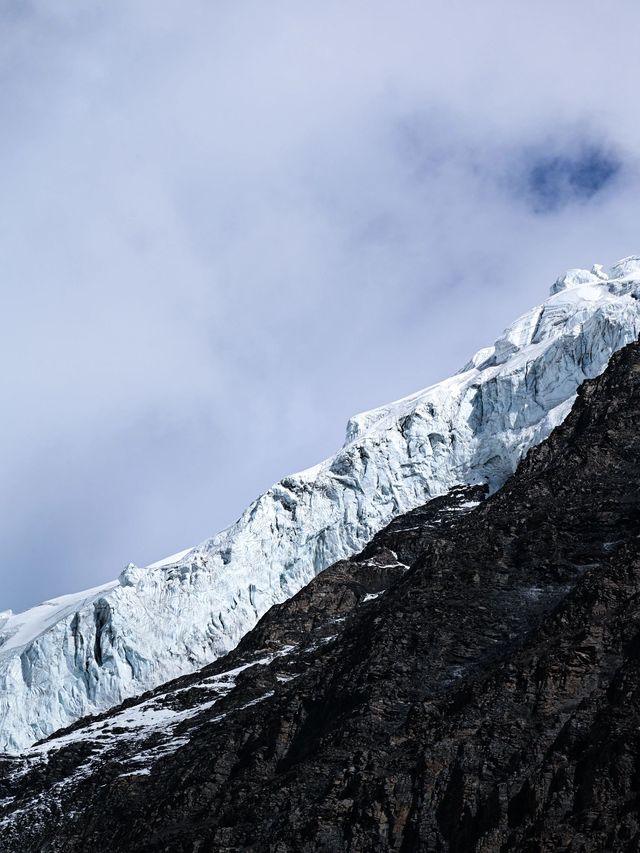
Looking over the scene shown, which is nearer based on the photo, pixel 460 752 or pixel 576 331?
Answer: pixel 460 752

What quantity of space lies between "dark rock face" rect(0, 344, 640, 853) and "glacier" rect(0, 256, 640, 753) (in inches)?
783

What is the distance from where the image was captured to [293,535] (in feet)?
521

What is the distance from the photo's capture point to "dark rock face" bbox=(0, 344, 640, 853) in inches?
2874

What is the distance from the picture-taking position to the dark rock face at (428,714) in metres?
73.0

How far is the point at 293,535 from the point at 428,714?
76.7 metres

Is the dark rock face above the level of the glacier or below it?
below

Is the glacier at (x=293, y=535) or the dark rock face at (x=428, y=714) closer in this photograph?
the dark rock face at (x=428, y=714)

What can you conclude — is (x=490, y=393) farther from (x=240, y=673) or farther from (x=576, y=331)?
(x=240, y=673)

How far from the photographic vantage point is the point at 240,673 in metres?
118

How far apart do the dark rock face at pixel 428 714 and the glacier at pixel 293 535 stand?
1989 centimetres

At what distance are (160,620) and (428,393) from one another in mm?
43179

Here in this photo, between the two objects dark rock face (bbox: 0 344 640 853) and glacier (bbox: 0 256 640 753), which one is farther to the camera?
glacier (bbox: 0 256 640 753)

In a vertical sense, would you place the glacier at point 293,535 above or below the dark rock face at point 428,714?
above

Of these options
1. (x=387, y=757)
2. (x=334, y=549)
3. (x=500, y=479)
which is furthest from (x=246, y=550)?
(x=387, y=757)
